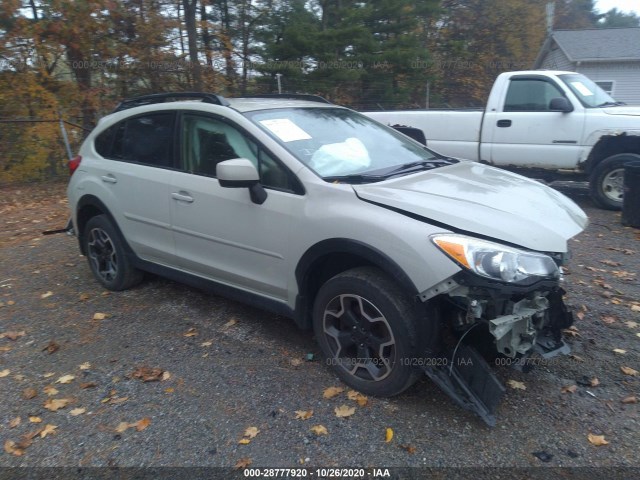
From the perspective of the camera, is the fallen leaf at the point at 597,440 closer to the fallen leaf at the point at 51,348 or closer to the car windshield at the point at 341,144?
the car windshield at the point at 341,144

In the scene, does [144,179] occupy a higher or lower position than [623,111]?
lower

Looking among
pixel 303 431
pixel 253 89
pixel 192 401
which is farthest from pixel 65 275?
pixel 253 89

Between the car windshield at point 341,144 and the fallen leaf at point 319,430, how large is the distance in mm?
1520

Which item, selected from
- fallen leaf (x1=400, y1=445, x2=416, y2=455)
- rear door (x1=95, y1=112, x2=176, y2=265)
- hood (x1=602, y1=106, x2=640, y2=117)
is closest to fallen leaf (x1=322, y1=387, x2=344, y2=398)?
fallen leaf (x1=400, y1=445, x2=416, y2=455)

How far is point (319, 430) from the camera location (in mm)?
2859

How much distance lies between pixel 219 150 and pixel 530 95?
6.09 m

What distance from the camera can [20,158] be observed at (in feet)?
37.7

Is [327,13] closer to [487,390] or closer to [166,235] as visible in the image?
[166,235]

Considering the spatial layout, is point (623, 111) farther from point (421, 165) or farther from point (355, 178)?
point (355, 178)

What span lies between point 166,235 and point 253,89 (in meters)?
13.9

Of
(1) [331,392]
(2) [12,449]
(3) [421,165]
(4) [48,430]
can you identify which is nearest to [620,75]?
(3) [421,165]

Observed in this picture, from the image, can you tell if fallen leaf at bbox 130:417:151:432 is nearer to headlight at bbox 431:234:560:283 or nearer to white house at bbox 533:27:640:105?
headlight at bbox 431:234:560:283

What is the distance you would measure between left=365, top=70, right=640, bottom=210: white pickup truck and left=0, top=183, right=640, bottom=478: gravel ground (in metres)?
3.30

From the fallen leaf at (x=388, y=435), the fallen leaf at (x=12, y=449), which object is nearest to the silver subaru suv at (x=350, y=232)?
the fallen leaf at (x=388, y=435)
